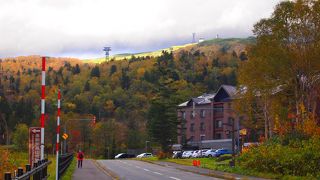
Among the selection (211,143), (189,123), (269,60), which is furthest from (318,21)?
(189,123)

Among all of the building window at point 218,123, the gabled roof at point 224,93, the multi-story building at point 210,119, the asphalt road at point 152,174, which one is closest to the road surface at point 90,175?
the asphalt road at point 152,174

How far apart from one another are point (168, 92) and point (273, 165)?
52.3 meters

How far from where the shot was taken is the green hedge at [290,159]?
27.5 m

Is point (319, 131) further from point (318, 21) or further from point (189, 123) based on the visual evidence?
point (189, 123)

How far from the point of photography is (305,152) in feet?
94.0

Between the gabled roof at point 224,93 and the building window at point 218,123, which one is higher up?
the gabled roof at point 224,93

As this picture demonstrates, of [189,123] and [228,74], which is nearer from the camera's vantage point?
[189,123]

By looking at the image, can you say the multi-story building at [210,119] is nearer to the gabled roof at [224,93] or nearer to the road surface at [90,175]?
the gabled roof at [224,93]

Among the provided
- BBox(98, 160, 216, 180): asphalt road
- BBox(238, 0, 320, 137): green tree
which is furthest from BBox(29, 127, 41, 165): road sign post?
BBox(238, 0, 320, 137): green tree

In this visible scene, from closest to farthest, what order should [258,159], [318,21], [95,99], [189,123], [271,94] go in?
[258,159] → [318,21] → [271,94] → [189,123] → [95,99]

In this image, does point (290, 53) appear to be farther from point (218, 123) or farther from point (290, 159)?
point (218, 123)

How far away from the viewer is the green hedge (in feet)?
90.2

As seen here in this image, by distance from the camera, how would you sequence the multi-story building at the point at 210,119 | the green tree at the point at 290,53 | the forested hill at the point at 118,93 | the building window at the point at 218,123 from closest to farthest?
the green tree at the point at 290,53
the multi-story building at the point at 210,119
the building window at the point at 218,123
the forested hill at the point at 118,93

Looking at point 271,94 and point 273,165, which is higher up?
point 271,94
